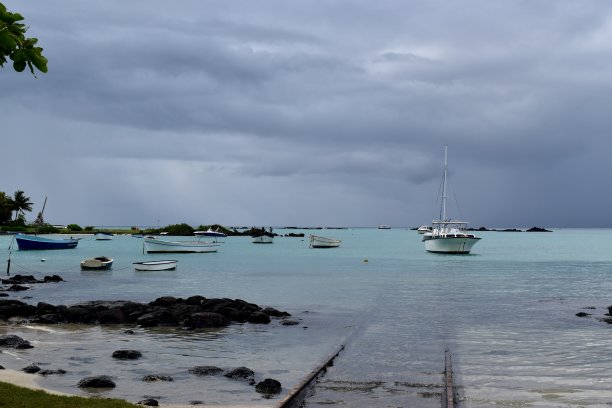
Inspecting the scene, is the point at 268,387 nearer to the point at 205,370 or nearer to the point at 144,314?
the point at 205,370

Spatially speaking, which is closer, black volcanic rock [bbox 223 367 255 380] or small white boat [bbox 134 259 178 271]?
black volcanic rock [bbox 223 367 255 380]

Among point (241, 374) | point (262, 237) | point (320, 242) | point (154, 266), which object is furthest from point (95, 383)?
point (262, 237)

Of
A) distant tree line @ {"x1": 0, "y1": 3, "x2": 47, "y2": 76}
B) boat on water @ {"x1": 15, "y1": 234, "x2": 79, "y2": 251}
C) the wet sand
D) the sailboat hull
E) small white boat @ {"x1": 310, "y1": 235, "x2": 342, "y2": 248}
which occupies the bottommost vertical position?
boat on water @ {"x1": 15, "y1": 234, "x2": 79, "y2": 251}

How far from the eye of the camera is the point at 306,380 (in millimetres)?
15586

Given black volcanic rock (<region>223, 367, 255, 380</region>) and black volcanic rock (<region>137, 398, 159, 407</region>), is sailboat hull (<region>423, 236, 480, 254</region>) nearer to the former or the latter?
black volcanic rock (<region>223, 367, 255, 380</region>)

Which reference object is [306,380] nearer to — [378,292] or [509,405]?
[509,405]

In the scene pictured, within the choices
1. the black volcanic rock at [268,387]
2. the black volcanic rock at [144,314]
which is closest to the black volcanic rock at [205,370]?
the black volcanic rock at [268,387]

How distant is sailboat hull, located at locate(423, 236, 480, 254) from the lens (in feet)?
325

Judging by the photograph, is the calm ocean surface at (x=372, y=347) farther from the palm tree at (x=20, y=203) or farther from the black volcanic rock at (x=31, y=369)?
the palm tree at (x=20, y=203)

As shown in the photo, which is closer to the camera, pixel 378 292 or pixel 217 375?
pixel 217 375

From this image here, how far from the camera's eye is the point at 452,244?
100500 millimetres

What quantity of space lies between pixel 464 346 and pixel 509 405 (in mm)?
8986

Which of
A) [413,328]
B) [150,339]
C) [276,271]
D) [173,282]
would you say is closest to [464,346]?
[413,328]

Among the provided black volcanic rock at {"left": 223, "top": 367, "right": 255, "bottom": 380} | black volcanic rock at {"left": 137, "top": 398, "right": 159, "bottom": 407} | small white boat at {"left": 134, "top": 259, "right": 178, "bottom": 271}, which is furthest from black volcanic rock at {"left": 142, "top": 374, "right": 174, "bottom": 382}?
small white boat at {"left": 134, "top": 259, "right": 178, "bottom": 271}
